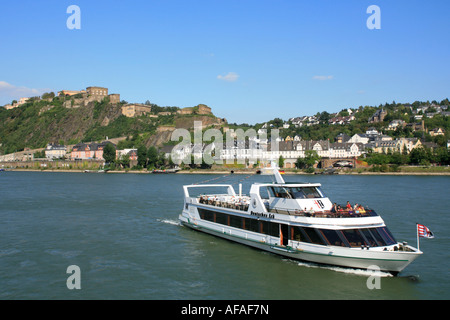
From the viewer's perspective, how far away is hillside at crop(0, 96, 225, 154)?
5300 inches

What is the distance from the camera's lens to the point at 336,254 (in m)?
15.3

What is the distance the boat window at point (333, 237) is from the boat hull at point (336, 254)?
205mm

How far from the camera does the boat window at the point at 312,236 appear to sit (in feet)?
52.3

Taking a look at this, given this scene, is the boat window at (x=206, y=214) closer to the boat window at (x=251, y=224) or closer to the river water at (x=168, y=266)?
the river water at (x=168, y=266)

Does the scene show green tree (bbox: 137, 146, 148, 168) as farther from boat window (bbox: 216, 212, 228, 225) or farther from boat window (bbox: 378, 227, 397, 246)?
boat window (bbox: 378, 227, 397, 246)

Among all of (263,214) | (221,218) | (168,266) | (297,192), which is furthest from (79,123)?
(297,192)

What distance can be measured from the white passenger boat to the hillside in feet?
341

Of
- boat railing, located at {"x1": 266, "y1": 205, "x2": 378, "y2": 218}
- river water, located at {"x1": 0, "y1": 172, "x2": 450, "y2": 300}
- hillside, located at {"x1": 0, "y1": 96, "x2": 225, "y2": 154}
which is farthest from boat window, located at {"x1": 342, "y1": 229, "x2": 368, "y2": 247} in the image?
hillside, located at {"x1": 0, "y1": 96, "x2": 225, "y2": 154}

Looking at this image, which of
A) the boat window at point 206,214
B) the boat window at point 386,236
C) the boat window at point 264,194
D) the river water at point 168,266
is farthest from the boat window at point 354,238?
the boat window at point 206,214

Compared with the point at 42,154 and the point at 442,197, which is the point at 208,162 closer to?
the point at 442,197

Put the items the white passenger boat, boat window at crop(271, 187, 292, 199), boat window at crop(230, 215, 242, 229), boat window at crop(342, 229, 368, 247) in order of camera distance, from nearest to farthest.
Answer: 1. the white passenger boat
2. boat window at crop(342, 229, 368, 247)
3. boat window at crop(271, 187, 292, 199)
4. boat window at crop(230, 215, 242, 229)

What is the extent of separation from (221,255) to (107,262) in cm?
535

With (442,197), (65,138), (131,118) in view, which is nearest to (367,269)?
(442,197)
